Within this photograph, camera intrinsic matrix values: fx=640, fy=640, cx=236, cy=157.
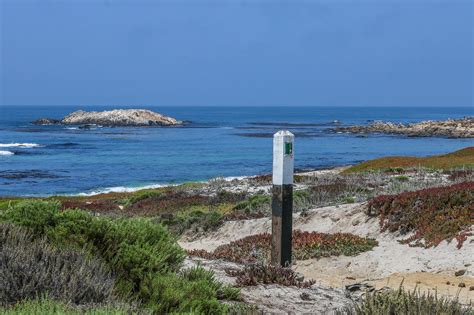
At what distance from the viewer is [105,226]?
307 inches

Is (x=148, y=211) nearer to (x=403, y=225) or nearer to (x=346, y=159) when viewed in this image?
(x=403, y=225)

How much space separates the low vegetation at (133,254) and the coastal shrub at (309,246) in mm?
5429

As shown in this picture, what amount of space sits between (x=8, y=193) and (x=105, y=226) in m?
40.1

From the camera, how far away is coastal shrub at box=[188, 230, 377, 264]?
13789 millimetres

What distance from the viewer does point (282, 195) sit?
1081cm

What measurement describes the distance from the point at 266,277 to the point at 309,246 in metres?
5.87

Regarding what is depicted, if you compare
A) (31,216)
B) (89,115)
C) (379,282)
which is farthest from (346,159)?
(89,115)

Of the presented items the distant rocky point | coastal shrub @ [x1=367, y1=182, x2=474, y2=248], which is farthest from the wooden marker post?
the distant rocky point

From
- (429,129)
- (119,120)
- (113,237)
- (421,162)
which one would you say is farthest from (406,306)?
(119,120)

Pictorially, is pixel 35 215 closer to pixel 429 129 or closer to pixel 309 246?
pixel 309 246

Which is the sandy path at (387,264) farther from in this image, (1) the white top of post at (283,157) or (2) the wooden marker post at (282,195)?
(1) the white top of post at (283,157)

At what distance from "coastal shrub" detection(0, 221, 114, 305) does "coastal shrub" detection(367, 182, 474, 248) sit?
904 centimetres

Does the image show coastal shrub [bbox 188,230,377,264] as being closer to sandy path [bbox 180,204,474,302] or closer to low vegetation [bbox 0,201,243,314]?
sandy path [bbox 180,204,474,302]

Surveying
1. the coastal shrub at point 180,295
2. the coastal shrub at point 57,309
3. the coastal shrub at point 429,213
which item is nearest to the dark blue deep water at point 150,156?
the coastal shrub at point 429,213
